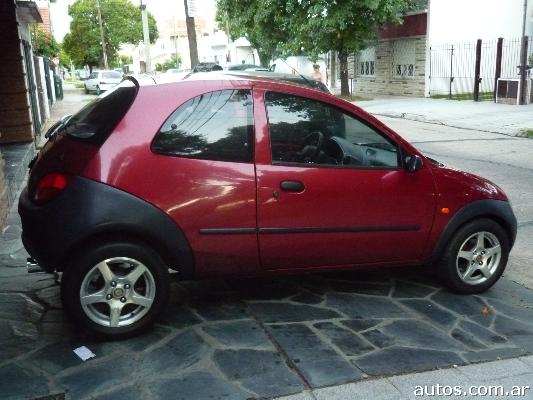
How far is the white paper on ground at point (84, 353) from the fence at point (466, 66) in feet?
75.6

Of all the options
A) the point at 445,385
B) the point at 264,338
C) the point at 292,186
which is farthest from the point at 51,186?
the point at 445,385

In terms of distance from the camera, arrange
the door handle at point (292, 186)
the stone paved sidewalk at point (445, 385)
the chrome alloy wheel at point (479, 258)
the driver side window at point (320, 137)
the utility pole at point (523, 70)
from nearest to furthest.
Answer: the stone paved sidewalk at point (445, 385)
the door handle at point (292, 186)
the driver side window at point (320, 137)
the chrome alloy wheel at point (479, 258)
the utility pole at point (523, 70)

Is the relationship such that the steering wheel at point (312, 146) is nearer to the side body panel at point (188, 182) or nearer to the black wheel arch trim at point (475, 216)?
the side body panel at point (188, 182)

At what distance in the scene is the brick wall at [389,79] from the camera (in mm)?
25516

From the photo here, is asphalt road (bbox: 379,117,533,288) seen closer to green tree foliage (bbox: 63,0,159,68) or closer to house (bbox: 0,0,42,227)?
house (bbox: 0,0,42,227)

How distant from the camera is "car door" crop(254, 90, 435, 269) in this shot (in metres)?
3.66

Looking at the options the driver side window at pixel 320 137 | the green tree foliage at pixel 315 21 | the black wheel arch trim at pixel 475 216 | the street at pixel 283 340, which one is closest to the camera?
the street at pixel 283 340

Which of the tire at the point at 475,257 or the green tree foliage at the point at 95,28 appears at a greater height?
the green tree foliage at the point at 95,28

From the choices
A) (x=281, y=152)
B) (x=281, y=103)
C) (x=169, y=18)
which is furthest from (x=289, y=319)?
(x=169, y=18)

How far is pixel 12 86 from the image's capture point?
10695 mm

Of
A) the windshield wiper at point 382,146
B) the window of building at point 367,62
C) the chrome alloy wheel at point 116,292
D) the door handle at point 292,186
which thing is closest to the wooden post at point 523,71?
the window of building at point 367,62

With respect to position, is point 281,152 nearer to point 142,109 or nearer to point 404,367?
point 142,109

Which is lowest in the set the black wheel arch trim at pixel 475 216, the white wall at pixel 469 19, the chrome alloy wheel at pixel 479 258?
the chrome alloy wheel at pixel 479 258

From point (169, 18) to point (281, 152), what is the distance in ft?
328
